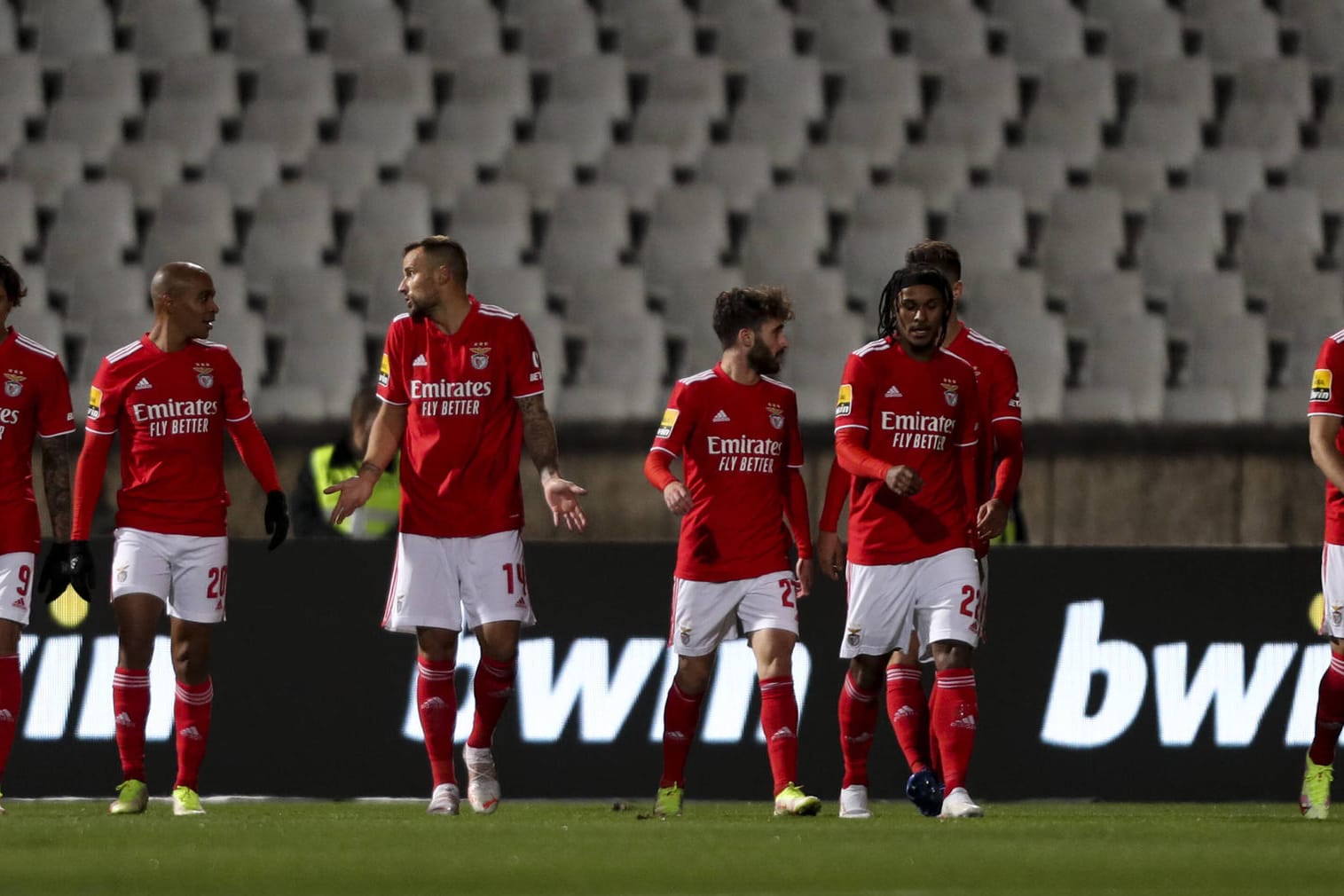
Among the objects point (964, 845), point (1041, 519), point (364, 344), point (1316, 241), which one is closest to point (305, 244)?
point (364, 344)

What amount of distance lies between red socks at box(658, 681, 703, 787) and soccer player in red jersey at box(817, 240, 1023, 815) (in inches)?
20.9

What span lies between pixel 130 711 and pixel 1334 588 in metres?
4.14

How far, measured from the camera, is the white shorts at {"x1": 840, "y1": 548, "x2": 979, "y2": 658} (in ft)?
22.2

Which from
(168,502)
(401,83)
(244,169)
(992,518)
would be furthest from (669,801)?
(401,83)

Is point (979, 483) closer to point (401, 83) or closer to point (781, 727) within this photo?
point (781, 727)

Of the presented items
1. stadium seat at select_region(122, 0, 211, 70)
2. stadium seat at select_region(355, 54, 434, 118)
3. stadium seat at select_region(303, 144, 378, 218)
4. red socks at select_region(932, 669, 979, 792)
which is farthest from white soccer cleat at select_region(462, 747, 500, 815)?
stadium seat at select_region(122, 0, 211, 70)

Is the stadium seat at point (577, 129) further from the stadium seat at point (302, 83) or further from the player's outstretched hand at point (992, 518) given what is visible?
the player's outstretched hand at point (992, 518)

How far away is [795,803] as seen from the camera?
6.94 meters

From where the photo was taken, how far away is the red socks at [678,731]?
7234 mm

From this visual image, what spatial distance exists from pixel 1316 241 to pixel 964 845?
911cm

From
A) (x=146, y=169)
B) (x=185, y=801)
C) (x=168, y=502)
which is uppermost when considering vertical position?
(x=146, y=169)

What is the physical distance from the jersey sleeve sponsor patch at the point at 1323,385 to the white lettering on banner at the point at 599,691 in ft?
8.46

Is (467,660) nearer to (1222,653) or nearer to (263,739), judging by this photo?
(263,739)

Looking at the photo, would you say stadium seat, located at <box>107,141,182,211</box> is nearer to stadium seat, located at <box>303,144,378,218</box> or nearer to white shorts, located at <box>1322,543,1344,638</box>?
stadium seat, located at <box>303,144,378,218</box>
